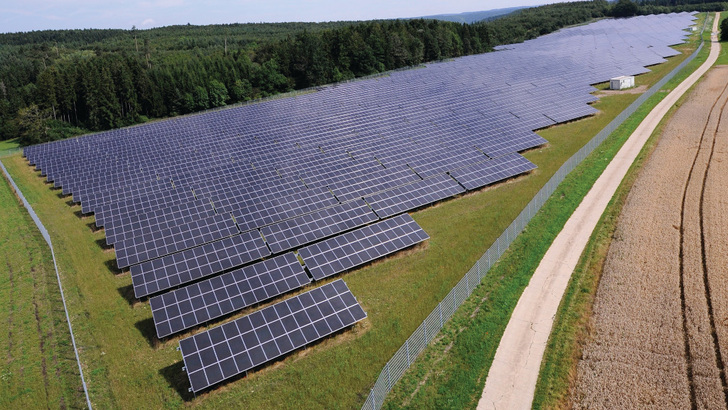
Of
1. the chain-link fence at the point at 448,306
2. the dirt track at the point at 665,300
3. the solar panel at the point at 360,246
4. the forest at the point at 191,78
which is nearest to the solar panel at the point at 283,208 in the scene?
the solar panel at the point at 360,246

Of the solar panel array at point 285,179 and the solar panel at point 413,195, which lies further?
the solar panel at point 413,195

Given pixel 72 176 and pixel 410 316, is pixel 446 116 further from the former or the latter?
pixel 72 176

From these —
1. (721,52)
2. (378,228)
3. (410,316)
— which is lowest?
(410,316)

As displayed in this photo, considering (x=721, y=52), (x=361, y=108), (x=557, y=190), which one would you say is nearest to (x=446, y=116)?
(x=361, y=108)

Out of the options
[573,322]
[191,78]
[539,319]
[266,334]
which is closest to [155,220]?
[266,334]

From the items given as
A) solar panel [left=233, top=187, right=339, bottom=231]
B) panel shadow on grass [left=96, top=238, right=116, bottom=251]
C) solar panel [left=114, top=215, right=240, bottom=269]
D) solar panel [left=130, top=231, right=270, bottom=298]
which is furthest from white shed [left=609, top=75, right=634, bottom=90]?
panel shadow on grass [left=96, top=238, right=116, bottom=251]

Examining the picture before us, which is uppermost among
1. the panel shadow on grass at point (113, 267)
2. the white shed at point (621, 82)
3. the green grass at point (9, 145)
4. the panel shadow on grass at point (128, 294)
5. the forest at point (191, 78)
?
the forest at point (191, 78)

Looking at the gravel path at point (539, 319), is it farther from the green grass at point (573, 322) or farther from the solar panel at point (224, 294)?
the solar panel at point (224, 294)
